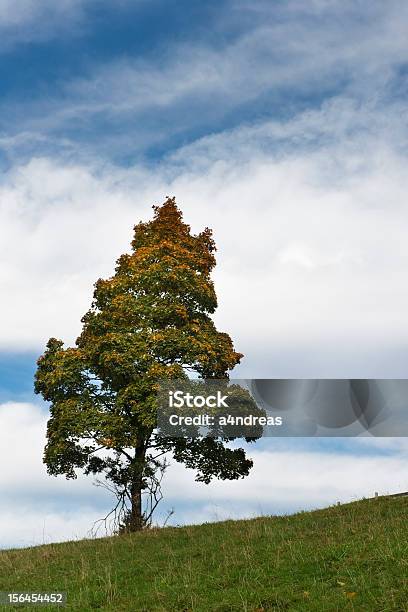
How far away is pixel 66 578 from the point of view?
19.6 metres

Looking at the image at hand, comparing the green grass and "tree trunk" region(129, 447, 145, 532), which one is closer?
the green grass

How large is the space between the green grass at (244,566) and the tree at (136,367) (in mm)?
4200

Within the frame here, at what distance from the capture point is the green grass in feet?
46.5

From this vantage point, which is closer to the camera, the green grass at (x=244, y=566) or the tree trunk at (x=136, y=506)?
the green grass at (x=244, y=566)

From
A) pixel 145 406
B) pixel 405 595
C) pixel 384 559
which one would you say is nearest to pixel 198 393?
pixel 145 406

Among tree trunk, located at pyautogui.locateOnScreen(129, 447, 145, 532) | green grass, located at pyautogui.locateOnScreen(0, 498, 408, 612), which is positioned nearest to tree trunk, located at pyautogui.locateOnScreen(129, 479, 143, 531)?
tree trunk, located at pyautogui.locateOnScreen(129, 447, 145, 532)

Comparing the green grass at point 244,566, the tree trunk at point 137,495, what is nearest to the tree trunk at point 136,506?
the tree trunk at point 137,495

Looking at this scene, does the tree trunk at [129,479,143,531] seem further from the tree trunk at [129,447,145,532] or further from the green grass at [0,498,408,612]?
the green grass at [0,498,408,612]

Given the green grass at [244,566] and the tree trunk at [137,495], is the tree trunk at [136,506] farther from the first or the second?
the green grass at [244,566]

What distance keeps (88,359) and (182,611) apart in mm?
16764

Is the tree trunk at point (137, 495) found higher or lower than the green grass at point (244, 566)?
higher

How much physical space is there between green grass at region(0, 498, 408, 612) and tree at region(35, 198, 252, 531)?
13.8 feet
